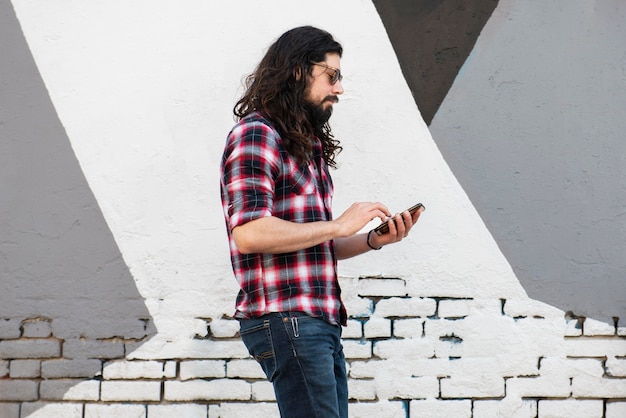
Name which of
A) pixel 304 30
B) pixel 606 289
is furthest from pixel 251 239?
pixel 606 289

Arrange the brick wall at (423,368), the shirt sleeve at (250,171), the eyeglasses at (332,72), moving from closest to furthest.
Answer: the shirt sleeve at (250,171) → the eyeglasses at (332,72) → the brick wall at (423,368)

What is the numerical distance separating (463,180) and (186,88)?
1.27m

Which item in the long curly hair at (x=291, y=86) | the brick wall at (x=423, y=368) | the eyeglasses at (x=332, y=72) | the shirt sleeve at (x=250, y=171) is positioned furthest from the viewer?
the brick wall at (x=423, y=368)

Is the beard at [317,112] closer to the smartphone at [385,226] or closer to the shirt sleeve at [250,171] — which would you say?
the shirt sleeve at [250,171]

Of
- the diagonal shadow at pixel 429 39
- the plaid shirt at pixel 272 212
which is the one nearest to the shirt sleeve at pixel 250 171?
the plaid shirt at pixel 272 212

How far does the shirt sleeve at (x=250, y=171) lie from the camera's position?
2010 mm

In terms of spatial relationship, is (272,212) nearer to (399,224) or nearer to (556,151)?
(399,224)

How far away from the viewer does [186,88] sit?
3.39 metres

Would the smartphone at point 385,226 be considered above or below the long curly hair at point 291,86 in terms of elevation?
below

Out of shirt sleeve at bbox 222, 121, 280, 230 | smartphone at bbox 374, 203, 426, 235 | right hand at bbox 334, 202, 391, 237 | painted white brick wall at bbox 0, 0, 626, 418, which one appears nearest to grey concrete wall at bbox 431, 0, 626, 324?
painted white brick wall at bbox 0, 0, 626, 418

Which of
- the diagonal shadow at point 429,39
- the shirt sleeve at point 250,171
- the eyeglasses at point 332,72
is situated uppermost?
the diagonal shadow at point 429,39

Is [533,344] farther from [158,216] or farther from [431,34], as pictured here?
[158,216]

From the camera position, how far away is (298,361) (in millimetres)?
2031

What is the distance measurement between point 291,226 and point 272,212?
0.35 ft
